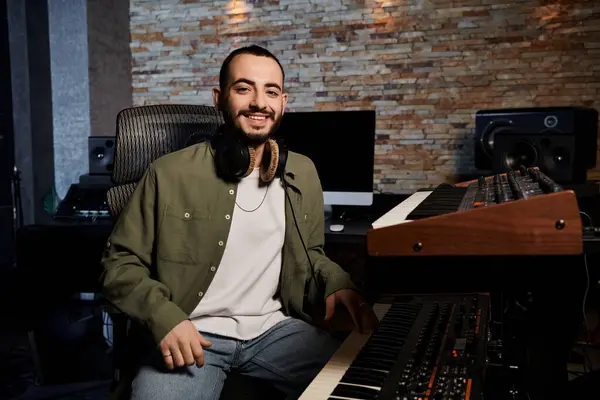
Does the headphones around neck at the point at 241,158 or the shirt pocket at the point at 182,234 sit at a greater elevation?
the headphones around neck at the point at 241,158

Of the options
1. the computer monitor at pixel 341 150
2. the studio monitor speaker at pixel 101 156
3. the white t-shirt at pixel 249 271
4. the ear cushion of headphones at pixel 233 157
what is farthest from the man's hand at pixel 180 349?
the studio monitor speaker at pixel 101 156

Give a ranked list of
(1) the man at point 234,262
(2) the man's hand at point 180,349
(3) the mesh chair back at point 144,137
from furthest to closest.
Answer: (3) the mesh chair back at point 144,137 → (1) the man at point 234,262 → (2) the man's hand at point 180,349

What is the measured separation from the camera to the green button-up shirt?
1.44m

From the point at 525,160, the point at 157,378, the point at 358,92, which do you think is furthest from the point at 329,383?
the point at 358,92

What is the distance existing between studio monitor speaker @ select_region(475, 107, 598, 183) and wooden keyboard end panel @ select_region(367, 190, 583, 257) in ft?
7.09

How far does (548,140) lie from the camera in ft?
9.59

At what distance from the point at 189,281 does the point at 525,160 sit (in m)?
2.06

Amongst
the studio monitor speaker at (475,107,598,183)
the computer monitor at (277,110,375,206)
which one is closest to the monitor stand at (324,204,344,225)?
the computer monitor at (277,110,375,206)

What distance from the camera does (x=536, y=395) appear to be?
5.49 ft

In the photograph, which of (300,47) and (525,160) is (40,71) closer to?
(300,47)

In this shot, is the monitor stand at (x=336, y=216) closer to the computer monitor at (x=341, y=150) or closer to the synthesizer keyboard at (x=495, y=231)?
the computer monitor at (x=341, y=150)

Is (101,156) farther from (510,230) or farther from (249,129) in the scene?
(510,230)

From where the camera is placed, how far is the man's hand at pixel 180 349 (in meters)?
1.29

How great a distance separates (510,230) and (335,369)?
17.0 inches
